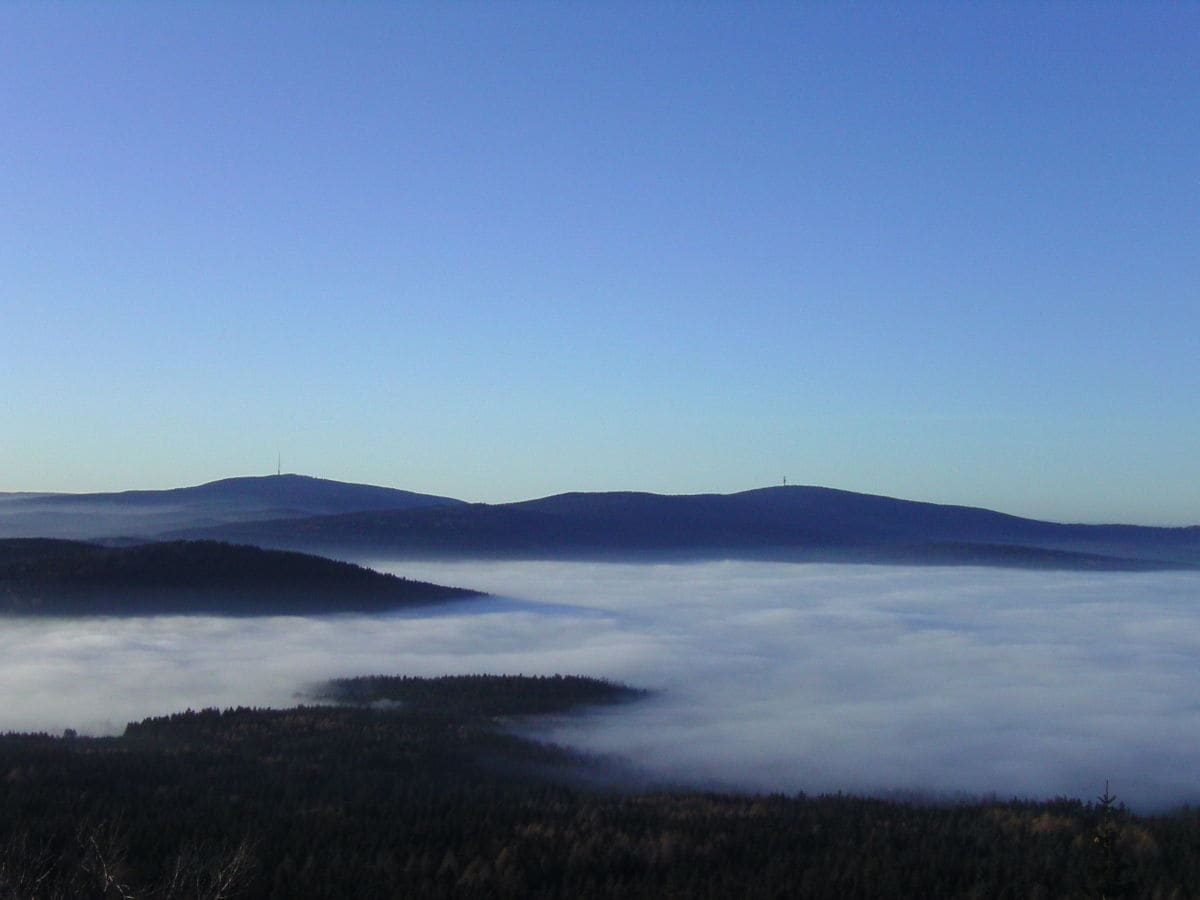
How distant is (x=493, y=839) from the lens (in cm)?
1970

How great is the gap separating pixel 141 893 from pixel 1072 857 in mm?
13213

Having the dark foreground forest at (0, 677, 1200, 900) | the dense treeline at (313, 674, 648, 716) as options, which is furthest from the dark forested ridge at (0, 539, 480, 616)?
the dark foreground forest at (0, 677, 1200, 900)

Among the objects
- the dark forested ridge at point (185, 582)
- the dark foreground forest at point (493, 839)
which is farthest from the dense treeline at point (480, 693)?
the dark forested ridge at point (185, 582)

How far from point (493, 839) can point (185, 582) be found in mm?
119136

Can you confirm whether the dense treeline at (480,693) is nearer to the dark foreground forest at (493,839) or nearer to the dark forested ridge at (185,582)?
the dark foreground forest at (493,839)

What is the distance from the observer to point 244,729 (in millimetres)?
40312

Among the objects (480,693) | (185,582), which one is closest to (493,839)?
(480,693)

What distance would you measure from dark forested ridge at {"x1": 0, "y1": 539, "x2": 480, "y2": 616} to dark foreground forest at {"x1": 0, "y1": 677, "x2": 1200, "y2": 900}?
314 ft

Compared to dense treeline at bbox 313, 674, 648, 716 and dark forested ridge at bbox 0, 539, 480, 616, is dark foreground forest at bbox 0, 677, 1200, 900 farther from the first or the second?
dark forested ridge at bbox 0, 539, 480, 616

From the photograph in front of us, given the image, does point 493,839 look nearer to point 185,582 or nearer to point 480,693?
point 480,693

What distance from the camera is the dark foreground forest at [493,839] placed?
53.7 ft

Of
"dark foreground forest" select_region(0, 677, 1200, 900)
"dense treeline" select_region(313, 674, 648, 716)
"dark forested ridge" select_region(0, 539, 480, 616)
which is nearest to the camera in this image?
"dark foreground forest" select_region(0, 677, 1200, 900)

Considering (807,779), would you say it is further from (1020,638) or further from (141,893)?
(1020,638)

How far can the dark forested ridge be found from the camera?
4754 inches
